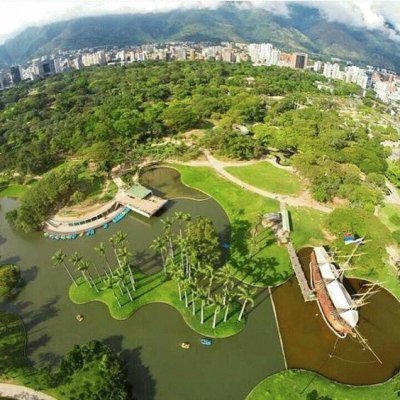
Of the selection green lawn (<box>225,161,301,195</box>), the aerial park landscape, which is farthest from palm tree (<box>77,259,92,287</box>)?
green lawn (<box>225,161,301,195</box>)

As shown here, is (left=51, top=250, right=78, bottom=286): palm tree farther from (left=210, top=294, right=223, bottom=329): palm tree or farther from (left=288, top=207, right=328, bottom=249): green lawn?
(left=288, top=207, right=328, bottom=249): green lawn

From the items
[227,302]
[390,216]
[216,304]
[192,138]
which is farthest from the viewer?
[192,138]

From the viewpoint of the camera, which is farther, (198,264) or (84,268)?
(198,264)

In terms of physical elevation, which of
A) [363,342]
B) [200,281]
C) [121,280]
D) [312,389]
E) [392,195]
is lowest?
[392,195]

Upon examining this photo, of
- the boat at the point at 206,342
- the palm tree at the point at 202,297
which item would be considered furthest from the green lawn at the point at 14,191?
the boat at the point at 206,342

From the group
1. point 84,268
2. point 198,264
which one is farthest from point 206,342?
point 84,268

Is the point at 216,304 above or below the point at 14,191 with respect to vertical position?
above

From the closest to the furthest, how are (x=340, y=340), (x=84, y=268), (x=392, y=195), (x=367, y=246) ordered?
(x=340, y=340) < (x=84, y=268) < (x=367, y=246) < (x=392, y=195)

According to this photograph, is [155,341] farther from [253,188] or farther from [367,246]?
[253,188]
